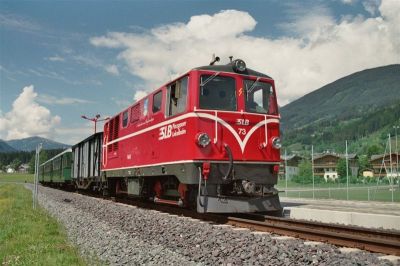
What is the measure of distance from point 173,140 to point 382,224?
5.51 meters

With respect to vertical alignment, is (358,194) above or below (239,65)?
below

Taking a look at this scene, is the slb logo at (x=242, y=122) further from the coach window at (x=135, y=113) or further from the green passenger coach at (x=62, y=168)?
the green passenger coach at (x=62, y=168)

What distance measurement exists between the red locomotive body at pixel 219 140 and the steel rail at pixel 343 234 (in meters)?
0.90

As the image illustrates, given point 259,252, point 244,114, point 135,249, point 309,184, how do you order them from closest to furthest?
point 259,252
point 135,249
point 244,114
point 309,184

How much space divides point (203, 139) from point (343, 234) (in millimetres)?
4127

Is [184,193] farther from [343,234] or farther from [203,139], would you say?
[343,234]

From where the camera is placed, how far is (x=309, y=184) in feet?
145

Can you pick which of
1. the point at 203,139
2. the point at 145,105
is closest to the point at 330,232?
the point at 203,139

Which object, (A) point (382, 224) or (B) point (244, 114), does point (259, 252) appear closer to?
(A) point (382, 224)

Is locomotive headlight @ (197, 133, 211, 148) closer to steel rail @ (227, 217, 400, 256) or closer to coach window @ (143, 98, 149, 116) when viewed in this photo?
steel rail @ (227, 217, 400, 256)

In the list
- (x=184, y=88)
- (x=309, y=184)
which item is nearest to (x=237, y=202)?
(x=184, y=88)

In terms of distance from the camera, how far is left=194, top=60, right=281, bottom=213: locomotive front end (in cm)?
1080

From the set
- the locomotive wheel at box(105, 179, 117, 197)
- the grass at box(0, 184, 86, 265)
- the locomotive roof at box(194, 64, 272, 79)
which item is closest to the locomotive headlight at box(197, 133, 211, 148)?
the locomotive roof at box(194, 64, 272, 79)

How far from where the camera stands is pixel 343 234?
783 centimetres
